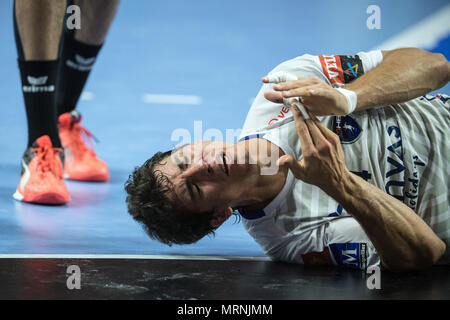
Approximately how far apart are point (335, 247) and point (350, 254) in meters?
0.04

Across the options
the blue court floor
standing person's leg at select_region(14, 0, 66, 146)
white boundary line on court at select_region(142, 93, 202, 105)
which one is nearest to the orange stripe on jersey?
the blue court floor

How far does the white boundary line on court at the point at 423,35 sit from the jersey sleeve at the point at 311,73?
2146mm

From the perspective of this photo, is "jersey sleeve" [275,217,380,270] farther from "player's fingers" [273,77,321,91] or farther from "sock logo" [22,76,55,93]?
"sock logo" [22,76,55,93]

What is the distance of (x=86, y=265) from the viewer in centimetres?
139

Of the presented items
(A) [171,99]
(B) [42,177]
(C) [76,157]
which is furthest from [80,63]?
(A) [171,99]

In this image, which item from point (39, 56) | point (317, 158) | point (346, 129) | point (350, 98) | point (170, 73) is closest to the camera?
point (317, 158)

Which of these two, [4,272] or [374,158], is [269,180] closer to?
[374,158]

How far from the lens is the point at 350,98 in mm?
1384

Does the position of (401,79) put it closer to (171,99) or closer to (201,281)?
(201,281)

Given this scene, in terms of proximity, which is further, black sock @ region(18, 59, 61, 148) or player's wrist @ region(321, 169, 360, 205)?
black sock @ region(18, 59, 61, 148)

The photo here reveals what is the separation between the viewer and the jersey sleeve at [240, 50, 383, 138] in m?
1.55

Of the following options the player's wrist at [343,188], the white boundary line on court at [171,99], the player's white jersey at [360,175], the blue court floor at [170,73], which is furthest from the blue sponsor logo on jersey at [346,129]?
the white boundary line on court at [171,99]

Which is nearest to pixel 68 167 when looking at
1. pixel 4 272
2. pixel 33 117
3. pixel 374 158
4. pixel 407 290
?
pixel 33 117

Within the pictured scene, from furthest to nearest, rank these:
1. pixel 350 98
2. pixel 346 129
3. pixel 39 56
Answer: pixel 39 56, pixel 346 129, pixel 350 98
